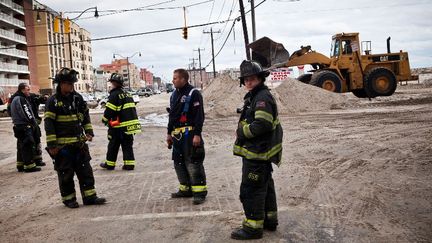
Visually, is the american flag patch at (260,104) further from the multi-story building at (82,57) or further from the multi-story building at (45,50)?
the multi-story building at (82,57)

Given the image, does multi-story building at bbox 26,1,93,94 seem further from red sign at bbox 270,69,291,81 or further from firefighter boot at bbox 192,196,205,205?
firefighter boot at bbox 192,196,205,205

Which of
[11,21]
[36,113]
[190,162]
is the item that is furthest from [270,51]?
[11,21]

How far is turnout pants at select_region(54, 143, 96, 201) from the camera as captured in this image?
5.70 m

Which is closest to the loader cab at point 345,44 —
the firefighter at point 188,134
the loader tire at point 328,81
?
the loader tire at point 328,81

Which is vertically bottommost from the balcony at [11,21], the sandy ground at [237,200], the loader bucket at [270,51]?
the sandy ground at [237,200]

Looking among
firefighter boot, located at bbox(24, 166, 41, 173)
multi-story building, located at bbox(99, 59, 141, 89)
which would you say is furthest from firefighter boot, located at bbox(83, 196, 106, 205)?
multi-story building, located at bbox(99, 59, 141, 89)

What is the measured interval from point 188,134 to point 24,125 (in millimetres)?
4652

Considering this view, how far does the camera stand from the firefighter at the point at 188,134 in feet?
18.8

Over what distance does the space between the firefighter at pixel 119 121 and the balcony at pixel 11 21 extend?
62.8 meters

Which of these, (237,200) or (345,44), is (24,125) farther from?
(345,44)

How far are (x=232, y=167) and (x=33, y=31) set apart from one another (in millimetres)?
78581

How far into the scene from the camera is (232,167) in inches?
318

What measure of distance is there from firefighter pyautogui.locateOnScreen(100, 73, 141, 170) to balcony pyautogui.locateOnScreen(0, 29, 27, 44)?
201ft

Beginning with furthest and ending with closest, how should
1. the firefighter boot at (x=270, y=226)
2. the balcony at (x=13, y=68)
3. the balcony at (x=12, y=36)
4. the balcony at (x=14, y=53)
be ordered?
1. the balcony at (x=14, y=53)
2. the balcony at (x=12, y=36)
3. the balcony at (x=13, y=68)
4. the firefighter boot at (x=270, y=226)
